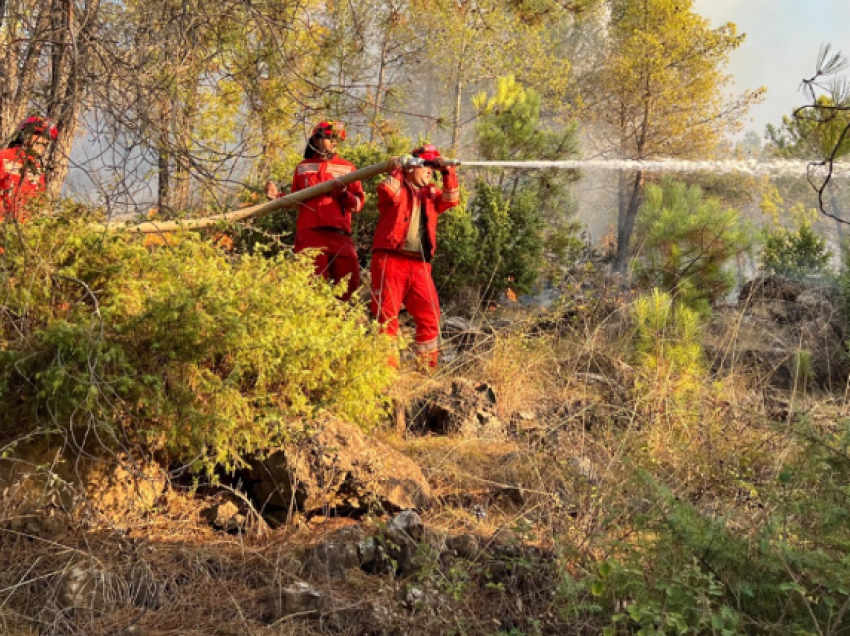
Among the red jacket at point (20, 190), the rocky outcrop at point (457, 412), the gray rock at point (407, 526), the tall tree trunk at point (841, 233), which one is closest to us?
the gray rock at point (407, 526)

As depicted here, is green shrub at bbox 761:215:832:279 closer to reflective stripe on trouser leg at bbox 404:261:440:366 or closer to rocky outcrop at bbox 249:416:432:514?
reflective stripe on trouser leg at bbox 404:261:440:366

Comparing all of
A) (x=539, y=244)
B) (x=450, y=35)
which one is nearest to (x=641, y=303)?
(x=539, y=244)

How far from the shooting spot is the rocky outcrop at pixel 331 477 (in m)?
3.29

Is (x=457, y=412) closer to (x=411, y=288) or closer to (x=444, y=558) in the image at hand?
(x=411, y=288)

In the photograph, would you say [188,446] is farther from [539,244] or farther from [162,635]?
[539,244]

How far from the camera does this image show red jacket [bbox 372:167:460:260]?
604 centimetres

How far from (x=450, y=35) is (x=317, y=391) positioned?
47.8ft

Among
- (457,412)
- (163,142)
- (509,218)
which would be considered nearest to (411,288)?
(457,412)

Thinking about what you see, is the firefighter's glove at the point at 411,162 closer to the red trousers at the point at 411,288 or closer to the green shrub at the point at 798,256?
the red trousers at the point at 411,288

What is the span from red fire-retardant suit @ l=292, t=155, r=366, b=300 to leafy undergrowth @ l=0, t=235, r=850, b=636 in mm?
2872

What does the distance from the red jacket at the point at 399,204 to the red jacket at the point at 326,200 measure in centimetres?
33

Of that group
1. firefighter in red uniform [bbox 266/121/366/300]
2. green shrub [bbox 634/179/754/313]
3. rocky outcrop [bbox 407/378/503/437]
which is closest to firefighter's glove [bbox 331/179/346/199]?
firefighter in red uniform [bbox 266/121/366/300]

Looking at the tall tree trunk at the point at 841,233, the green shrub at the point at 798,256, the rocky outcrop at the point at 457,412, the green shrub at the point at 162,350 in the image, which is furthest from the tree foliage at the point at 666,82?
the green shrub at the point at 162,350

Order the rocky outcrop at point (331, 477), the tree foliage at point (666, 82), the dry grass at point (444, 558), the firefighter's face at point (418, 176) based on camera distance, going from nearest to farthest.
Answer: the dry grass at point (444, 558) → the rocky outcrop at point (331, 477) → the firefighter's face at point (418, 176) → the tree foliage at point (666, 82)
